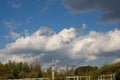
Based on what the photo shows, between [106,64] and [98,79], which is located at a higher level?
[106,64]

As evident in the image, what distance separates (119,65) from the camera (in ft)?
152

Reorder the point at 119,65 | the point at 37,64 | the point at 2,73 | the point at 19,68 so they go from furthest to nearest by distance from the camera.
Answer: the point at 19,68 < the point at 37,64 < the point at 2,73 < the point at 119,65

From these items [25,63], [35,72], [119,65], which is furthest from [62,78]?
[25,63]

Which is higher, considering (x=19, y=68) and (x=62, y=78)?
(x=19, y=68)

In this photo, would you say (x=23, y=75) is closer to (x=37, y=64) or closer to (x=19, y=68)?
(x=37, y=64)

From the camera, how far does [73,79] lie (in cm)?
4244

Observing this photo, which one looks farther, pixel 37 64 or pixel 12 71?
pixel 37 64

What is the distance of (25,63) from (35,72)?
1313cm

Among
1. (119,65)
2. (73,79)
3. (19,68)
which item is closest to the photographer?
(73,79)

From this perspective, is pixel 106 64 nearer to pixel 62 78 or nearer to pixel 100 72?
pixel 100 72

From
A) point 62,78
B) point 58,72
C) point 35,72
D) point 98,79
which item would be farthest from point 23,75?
point 98,79

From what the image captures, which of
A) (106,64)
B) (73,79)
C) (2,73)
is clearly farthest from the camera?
(2,73)

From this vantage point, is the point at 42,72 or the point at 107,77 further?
the point at 42,72

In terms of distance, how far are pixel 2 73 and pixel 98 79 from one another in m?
21.8
